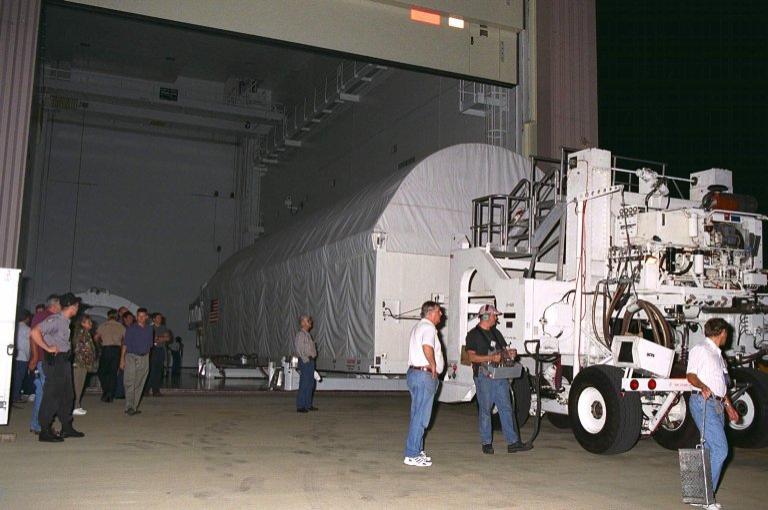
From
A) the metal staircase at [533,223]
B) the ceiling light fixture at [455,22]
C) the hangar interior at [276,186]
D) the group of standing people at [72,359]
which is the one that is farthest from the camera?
the ceiling light fixture at [455,22]

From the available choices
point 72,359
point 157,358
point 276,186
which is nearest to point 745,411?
point 72,359

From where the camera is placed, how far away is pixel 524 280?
9.55m

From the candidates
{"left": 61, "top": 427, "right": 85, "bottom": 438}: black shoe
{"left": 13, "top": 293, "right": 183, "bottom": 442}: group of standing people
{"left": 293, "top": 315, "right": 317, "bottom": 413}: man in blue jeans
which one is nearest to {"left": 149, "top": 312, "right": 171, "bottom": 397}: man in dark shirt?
{"left": 13, "top": 293, "right": 183, "bottom": 442}: group of standing people

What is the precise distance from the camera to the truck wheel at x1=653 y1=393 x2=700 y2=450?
8594mm

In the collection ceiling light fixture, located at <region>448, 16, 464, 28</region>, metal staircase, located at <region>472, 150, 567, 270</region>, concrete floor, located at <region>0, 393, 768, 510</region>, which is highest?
ceiling light fixture, located at <region>448, 16, 464, 28</region>

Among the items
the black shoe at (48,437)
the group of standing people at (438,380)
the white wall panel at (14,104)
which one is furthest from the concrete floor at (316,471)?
the white wall panel at (14,104)

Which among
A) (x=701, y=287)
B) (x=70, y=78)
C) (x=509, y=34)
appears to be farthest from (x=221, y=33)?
(x=70, y=78)

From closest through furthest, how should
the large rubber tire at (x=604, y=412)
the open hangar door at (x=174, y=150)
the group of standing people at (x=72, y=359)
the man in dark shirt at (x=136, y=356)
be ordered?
the large rubber tire at (x=604, y=412)
the group of standing people at (x=72, y=359)
the man in dark shirt at (x=136, y=356)
the open hangar door at (x=174, y=150)

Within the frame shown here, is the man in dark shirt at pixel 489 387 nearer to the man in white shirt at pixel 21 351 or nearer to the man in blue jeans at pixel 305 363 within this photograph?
the man in blue jeans at pixel 305 363

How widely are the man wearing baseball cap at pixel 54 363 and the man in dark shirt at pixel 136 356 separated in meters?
2.59

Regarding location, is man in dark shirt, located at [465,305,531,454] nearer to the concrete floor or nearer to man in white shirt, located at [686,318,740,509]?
the concrete floor

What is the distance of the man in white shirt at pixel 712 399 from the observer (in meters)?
5.90

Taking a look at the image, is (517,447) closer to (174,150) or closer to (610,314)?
(610,314)

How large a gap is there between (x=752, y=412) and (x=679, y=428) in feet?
3.53
